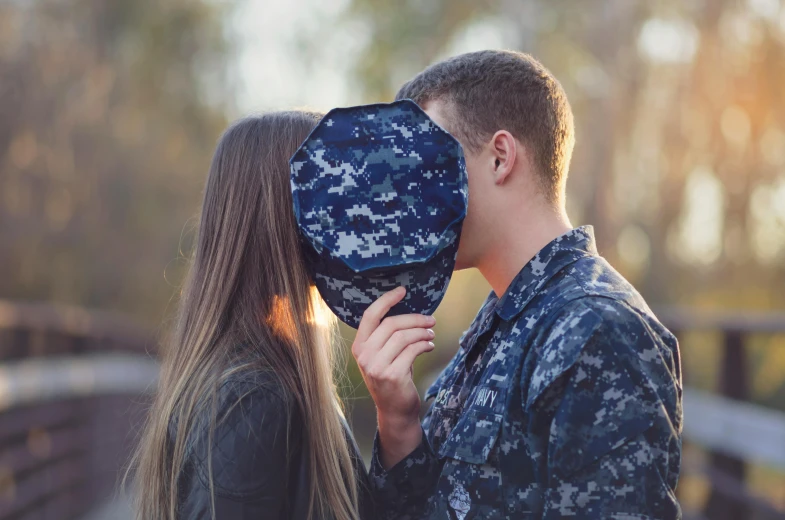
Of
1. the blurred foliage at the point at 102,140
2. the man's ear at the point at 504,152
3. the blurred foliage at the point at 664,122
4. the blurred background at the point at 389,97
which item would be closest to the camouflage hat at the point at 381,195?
the man's ear at the point at 504,152

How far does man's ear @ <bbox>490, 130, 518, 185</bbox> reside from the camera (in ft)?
7.75

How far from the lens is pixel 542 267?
232 cm

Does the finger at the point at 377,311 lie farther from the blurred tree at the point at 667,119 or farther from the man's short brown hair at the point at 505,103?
the blurred tree at the point at 667,119

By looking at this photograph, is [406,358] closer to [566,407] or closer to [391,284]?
[391,284]

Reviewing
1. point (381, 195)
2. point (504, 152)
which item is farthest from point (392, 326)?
point (504, 152)

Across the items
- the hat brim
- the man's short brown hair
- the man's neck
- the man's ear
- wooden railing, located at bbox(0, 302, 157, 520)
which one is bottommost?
wooden railing, located at bbox(0, 302, 157, 520)

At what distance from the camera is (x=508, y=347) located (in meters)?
2.21

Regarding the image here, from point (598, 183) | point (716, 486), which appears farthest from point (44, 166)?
point (716, 486)

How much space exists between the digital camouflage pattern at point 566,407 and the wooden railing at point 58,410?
3.01 m

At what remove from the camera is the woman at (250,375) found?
2158 mm

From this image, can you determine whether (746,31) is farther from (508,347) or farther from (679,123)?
(508,347)

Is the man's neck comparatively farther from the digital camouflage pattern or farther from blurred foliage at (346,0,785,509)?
blurred foliage at (346,0,785,509)

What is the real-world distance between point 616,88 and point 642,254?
4554 mm

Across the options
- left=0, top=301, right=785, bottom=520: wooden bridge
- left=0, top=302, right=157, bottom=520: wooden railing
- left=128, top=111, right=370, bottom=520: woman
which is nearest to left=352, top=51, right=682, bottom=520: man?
left=128, top=111, right=370, bottom=520: woman
